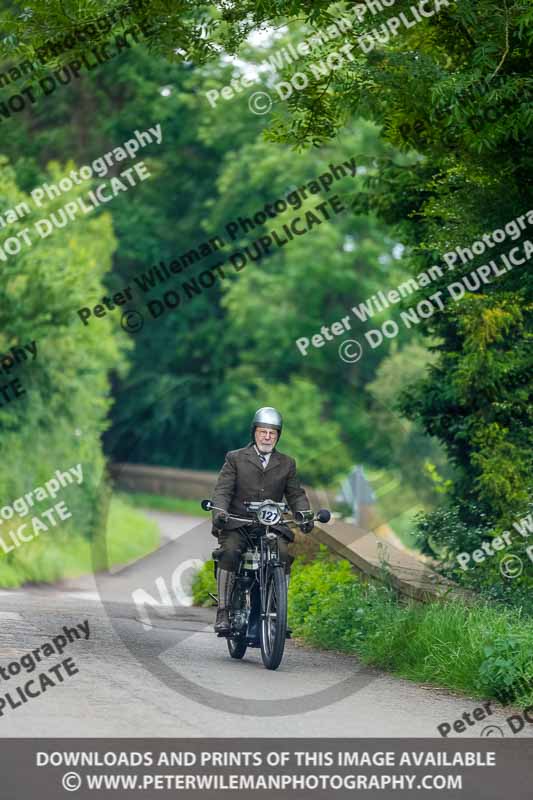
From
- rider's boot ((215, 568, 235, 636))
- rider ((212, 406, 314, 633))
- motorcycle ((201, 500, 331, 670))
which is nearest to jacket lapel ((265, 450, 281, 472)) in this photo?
rider ((212, 406, 314, 633))

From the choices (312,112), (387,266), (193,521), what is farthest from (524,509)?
(387,266)

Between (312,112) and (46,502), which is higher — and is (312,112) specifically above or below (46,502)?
above

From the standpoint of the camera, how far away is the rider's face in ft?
38.8

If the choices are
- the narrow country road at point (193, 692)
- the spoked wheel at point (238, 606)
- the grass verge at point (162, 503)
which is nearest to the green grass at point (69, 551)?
the grass verge at point (162, 503)

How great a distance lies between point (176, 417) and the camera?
147ft

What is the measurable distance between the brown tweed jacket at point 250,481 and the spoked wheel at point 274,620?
637 mm

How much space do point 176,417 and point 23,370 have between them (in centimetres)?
2078

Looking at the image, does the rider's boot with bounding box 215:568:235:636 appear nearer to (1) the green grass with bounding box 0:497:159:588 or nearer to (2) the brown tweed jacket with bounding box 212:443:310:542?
(2) the brown tweed jacket with bounding box 212:443:310:542

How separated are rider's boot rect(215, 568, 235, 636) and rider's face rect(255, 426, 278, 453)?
102 centimetres

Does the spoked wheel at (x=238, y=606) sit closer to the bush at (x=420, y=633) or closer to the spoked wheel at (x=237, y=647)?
the spoked wheel at (x=237, y=647)

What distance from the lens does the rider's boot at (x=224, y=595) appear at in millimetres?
11953
